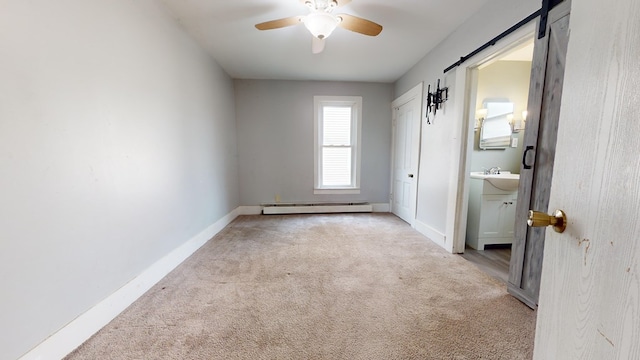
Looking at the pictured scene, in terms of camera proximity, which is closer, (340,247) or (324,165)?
(340,247)

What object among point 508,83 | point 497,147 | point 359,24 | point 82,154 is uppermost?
point 359,24

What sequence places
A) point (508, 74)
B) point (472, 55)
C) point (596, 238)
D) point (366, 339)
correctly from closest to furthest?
1. point (596, 238)
2. point (366, 339)
3. point (472, 55)
4. point (508, 74)

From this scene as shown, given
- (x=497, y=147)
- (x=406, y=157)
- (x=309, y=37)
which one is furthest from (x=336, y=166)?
(x=497, y=147)

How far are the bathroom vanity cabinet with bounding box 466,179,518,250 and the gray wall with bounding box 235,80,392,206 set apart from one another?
5.90ft

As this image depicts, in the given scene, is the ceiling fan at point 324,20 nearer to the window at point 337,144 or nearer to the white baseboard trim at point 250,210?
the window at point 337,144

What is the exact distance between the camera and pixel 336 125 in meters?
4.23

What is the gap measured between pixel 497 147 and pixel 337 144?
7.77ft

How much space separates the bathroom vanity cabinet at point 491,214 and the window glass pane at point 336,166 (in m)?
2.11

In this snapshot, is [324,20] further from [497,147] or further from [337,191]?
[337,191]

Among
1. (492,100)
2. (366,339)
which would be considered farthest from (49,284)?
(492,100)

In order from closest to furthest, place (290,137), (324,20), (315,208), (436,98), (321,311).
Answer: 1. (321,311)
2. (324,20)
3. (436,98)
4. (290,137)
5. (315,208)

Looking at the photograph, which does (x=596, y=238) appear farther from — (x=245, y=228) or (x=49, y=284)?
(x=245, y=228)

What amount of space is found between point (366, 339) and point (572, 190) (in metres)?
1.25

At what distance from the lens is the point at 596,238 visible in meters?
0.47
